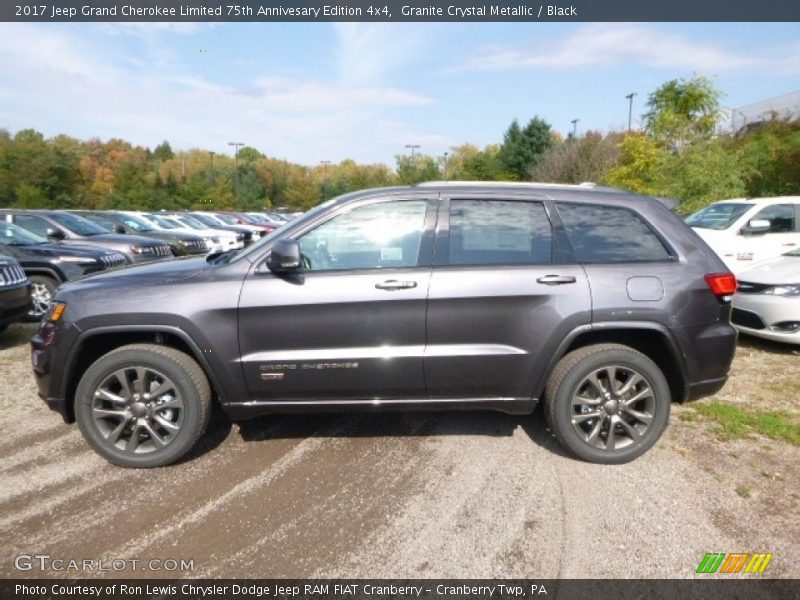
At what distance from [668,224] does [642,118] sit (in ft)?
59.8

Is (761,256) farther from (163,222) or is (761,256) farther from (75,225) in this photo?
(163,222)

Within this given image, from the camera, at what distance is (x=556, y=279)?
3188 millimetres

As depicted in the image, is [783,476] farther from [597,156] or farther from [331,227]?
[597,156]

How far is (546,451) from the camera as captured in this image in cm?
351

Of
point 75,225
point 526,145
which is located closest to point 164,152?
point 526,145

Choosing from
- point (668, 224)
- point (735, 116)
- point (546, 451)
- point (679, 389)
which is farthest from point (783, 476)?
point (735, 116)

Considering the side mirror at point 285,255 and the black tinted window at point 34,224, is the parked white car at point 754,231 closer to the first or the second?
the side mirror at point 285,255

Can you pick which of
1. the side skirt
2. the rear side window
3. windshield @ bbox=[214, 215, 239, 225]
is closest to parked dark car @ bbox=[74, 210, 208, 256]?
the side skirt

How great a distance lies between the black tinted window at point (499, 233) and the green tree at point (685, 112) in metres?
16.5

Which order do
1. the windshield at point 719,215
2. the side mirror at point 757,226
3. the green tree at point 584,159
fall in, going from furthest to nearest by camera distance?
the green tree at point 584,159
the windshield at point 719,215
the side mirror at point 757,226

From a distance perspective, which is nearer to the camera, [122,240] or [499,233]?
[499,233]

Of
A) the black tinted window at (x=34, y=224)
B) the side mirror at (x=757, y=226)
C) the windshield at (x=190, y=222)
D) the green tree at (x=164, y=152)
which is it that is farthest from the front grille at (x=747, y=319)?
the green tree at (x=164, y=152)

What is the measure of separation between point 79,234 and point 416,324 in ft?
29.9

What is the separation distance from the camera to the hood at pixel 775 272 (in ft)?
18.2
